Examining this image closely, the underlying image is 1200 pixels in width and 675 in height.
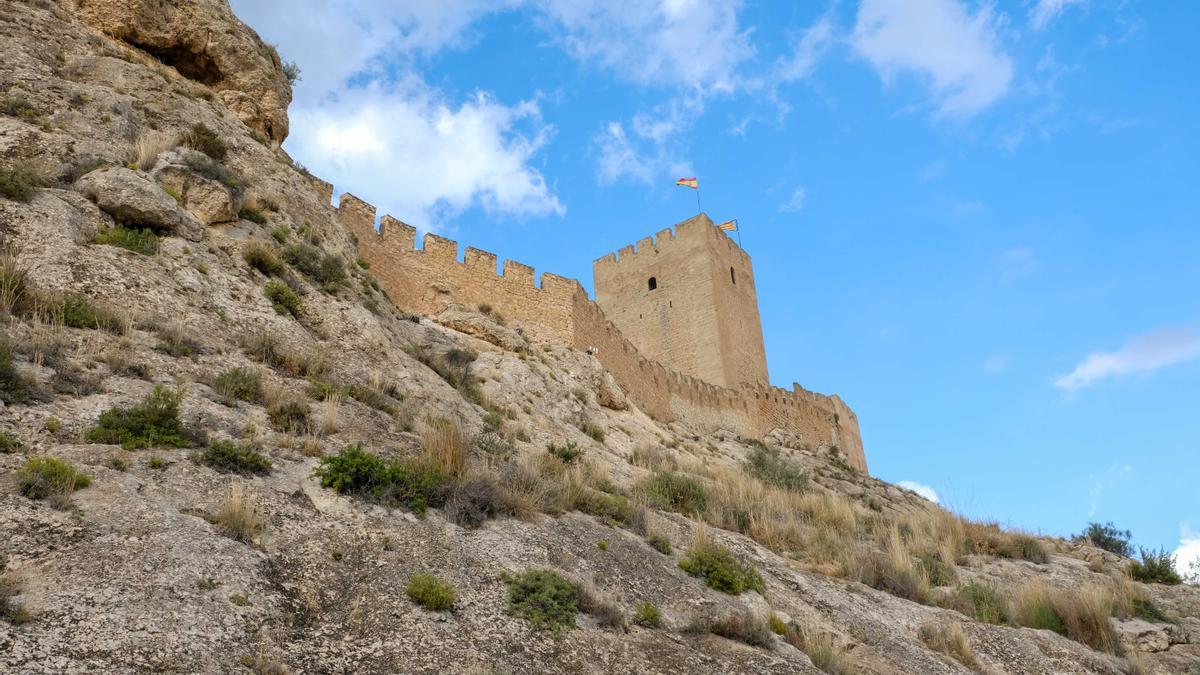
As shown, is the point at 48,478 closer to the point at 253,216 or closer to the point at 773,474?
the point at 253,216

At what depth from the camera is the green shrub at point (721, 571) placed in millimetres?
7398

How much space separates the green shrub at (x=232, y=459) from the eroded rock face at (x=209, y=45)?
10.00 meters

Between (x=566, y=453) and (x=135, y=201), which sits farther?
(x=566, y=453)

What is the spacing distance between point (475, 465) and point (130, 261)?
433 cm

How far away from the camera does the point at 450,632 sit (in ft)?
16.9

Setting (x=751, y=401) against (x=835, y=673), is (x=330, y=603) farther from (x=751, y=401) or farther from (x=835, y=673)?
(x=751, y=401)

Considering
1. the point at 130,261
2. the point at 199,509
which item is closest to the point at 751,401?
the point at 130,261

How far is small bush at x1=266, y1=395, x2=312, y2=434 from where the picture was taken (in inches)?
291

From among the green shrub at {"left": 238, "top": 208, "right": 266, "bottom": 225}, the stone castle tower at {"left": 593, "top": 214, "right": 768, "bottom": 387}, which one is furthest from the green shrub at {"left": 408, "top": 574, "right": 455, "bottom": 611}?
the stone castle tower at {"left": 593, "top": 214, "right": 768, "bottom": 387}

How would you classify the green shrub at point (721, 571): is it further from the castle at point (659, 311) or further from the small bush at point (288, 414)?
the castle at point (659, 311)

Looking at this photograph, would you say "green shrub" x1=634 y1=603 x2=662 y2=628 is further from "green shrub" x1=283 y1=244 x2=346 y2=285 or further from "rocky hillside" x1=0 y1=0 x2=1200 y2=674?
"green shrub" x1=283 y1=244 x2=346 y2=285

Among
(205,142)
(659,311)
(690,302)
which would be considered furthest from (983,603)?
(659,311)

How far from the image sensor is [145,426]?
622cm

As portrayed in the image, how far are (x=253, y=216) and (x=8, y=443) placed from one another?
6622 millimetres
